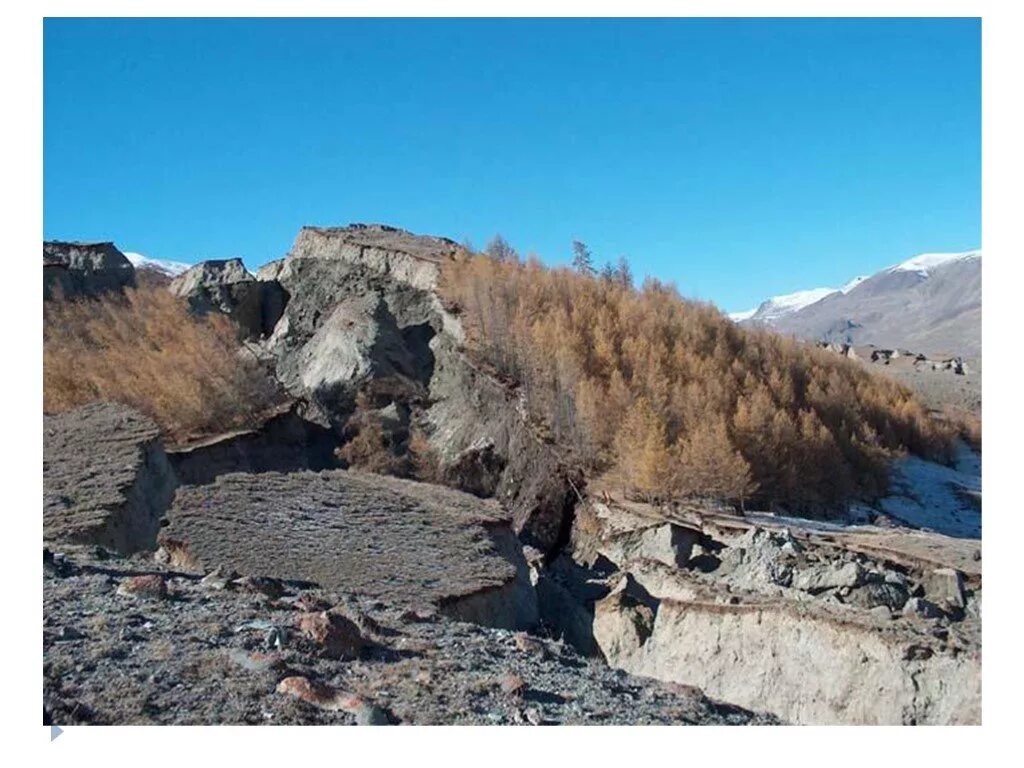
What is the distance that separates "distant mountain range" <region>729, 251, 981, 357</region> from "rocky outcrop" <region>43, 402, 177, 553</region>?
86.3 ft

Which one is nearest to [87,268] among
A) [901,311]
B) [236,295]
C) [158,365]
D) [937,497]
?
[236,295]

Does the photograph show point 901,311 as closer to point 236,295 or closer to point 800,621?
point 236,295

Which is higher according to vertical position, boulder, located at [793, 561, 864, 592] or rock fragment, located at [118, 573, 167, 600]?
rock fragment, located at [118, 573, 167, 600]

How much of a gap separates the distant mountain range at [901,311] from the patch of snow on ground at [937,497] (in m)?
9.55

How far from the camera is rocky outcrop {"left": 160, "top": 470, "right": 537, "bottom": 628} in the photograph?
6.89 metres

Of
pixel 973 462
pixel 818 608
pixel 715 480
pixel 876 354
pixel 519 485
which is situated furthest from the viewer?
pixel 876 354

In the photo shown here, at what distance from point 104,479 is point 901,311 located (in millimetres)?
77104

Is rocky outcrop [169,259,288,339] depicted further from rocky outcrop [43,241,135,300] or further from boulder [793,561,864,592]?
boulder [793,561,864,592]

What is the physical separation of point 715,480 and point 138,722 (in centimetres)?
1506

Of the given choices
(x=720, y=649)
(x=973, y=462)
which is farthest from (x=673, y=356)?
(x=720, y=649)

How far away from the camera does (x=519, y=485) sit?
807 inches

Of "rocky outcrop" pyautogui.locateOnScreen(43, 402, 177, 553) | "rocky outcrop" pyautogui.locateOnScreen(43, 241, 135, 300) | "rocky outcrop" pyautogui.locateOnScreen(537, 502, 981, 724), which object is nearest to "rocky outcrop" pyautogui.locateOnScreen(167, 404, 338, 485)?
"rocky outcrop" pyautogui.locateOnScreen(537, 502, 981, 724)

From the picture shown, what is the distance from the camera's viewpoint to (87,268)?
30.7 m
